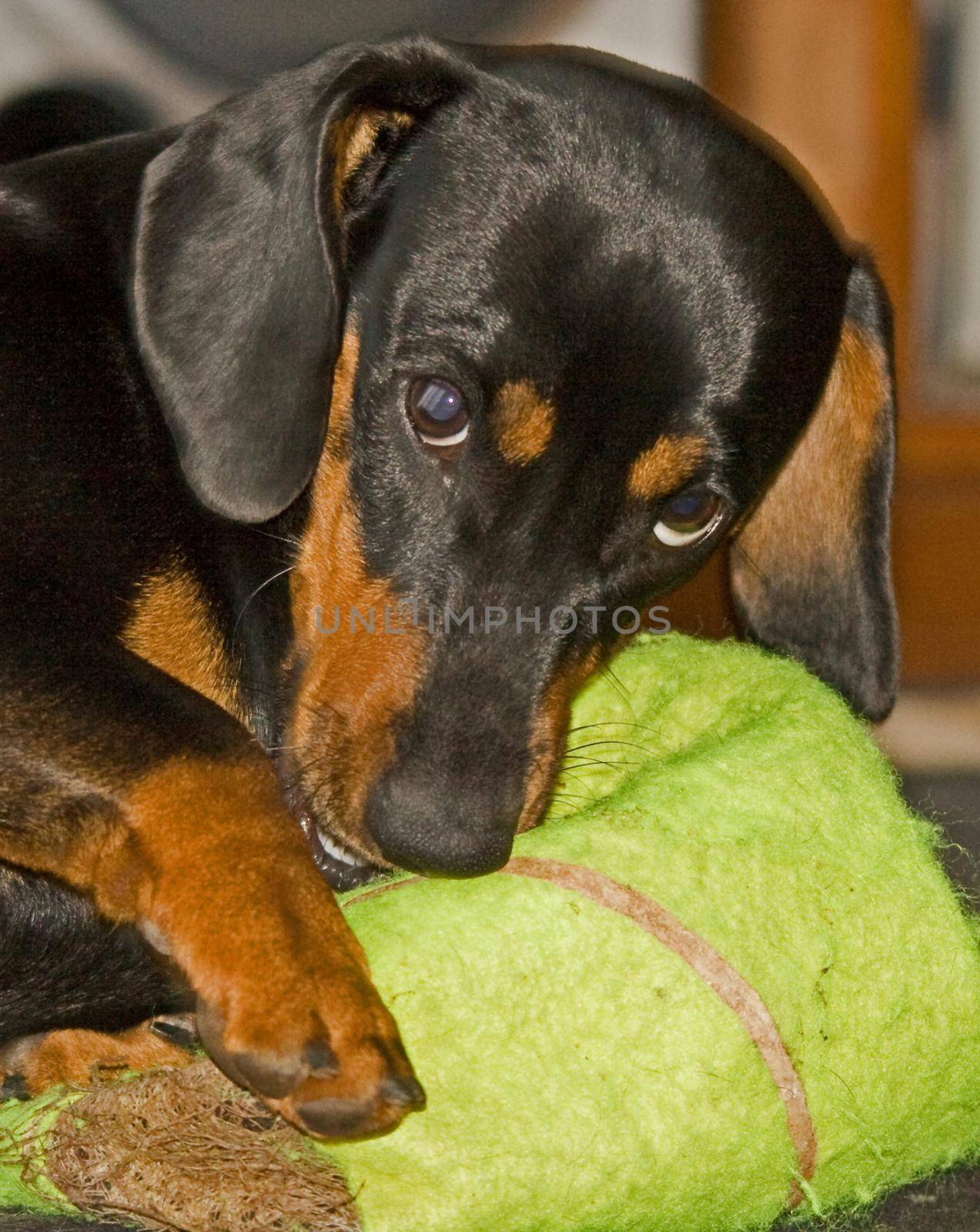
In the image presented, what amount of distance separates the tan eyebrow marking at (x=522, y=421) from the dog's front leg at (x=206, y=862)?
1.51 ft

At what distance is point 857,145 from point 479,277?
7.24 feet

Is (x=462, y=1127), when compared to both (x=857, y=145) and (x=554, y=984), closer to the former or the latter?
(x=554, y=984)

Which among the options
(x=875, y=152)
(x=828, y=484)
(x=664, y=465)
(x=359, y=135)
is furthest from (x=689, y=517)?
(x=875, y=152)

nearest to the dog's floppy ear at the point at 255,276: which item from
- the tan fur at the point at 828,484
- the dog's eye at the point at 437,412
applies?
the dog's eye at the point at 437,412

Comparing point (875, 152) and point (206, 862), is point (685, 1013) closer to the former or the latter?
point (206, 862)

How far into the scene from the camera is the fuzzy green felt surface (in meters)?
1.47

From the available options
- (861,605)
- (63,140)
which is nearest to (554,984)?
(861,605)

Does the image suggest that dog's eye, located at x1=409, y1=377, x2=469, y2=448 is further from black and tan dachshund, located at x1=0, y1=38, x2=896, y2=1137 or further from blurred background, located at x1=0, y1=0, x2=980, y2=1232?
blurred background, located at x1=0, y1=0, x2=980, y2=1232

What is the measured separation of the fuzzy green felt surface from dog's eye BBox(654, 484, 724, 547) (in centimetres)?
33

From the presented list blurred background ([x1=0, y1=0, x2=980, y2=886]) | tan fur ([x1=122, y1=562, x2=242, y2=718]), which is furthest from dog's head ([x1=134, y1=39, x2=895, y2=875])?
blurred background ([x1=0, y1=0, x2=980, y2=886])

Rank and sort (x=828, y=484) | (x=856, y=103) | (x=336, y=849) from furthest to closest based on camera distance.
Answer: (x=856, y=103) → (x=828, y=484) → (x=336, y=849)

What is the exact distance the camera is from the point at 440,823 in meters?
1.63

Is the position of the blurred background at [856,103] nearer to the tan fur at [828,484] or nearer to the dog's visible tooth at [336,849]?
the tan fur at [828,484]

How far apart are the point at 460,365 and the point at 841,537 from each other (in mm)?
930
